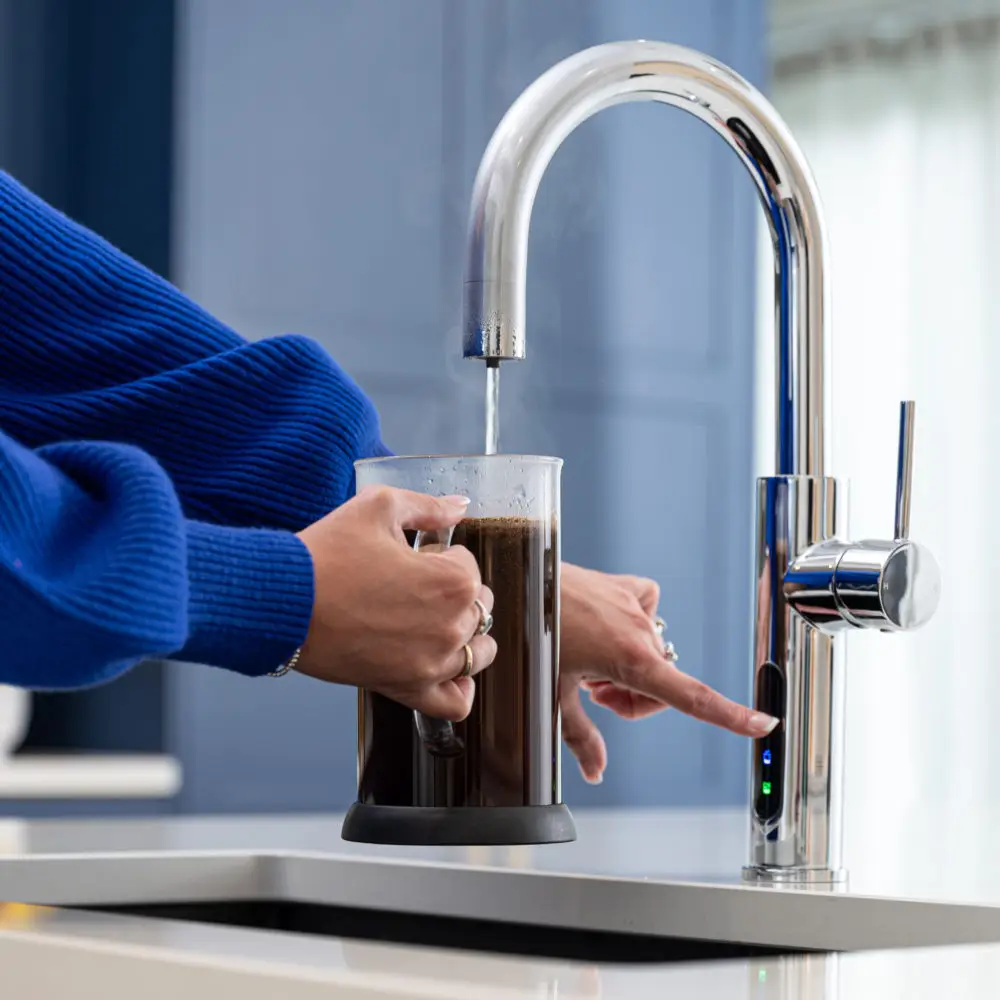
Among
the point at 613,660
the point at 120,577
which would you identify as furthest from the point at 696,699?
the point at 120,577

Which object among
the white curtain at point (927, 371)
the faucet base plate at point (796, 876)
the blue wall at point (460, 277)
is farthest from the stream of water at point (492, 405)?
the white curtain at point (927, 371)

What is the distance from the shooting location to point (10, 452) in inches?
25.2

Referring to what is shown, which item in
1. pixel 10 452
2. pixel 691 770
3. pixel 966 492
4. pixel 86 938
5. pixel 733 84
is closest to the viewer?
pixel 86 938

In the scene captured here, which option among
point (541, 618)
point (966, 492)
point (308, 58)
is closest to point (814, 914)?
point (541, 618)

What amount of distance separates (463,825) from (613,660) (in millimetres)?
223

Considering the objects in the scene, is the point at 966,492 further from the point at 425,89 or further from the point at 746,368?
the point at 425,89

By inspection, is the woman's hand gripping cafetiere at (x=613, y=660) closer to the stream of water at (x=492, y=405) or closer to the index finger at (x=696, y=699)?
the index finger at (x=696, y=699)

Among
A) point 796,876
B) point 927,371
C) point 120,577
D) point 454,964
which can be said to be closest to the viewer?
point 454,964

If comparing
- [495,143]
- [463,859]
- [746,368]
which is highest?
[746,368]

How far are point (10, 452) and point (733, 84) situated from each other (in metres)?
0.36

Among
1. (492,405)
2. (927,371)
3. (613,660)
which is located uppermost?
(927,371)

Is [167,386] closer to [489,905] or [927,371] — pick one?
[489,905]

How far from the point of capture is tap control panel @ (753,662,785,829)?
2.48 feet

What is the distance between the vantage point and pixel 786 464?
0.77 metres
